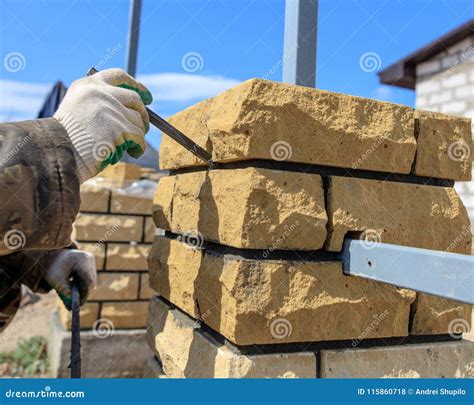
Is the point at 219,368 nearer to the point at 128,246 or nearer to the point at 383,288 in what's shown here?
the point at 383,288

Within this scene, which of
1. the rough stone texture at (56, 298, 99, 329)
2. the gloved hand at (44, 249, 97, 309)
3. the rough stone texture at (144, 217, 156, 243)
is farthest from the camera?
the rough stone texture at (144, 217, 156, 243)

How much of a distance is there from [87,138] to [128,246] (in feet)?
14.2

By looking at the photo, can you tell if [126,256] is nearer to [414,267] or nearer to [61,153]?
[61,153]

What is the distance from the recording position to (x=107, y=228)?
5645 millimetres

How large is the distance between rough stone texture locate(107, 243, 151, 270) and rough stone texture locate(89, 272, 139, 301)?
0.35ft

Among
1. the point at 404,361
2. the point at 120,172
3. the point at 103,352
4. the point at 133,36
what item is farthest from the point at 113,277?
the point at 404,361

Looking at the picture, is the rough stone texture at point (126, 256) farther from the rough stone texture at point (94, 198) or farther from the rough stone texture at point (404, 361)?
the rough stone texture at point (404, 361)

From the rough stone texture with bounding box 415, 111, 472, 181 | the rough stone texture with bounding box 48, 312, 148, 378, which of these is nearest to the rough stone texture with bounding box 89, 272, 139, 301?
the rough stone texture with bounding box 48, 312, 148, 378

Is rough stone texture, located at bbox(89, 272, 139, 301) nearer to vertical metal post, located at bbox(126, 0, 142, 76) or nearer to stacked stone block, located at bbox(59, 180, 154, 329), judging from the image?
stacked stone block, located at bbox(59, 180, 154, 329)

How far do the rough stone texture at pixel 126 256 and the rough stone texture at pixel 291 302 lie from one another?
13.2 ft

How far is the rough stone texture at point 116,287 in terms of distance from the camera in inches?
219

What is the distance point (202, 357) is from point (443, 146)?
137 centimetres

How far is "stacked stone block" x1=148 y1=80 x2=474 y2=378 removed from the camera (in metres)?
1.59

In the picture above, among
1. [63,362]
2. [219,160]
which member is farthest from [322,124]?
[63,362]
